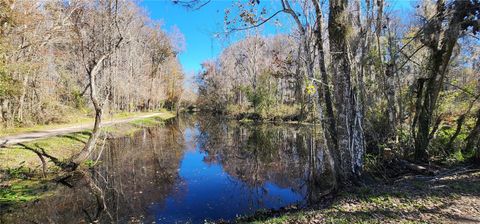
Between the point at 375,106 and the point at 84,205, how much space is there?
11.6 metres

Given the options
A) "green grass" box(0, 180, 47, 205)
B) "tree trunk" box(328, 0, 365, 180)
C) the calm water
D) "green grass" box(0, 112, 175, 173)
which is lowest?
the calm water

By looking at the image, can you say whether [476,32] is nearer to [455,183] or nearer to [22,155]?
[455,183]

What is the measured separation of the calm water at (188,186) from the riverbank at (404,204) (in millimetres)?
1977

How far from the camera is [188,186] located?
995 centimetres

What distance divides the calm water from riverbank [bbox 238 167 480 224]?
198cm

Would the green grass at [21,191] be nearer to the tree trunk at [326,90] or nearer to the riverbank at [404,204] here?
the riverbank at [404,204]

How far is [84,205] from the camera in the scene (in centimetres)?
769

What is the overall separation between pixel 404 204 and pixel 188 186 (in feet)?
22.7

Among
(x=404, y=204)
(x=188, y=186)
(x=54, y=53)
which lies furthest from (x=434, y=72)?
(x=54, y=53)

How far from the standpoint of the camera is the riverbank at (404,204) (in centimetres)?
456

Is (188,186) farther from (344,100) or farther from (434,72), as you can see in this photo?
(434,72)

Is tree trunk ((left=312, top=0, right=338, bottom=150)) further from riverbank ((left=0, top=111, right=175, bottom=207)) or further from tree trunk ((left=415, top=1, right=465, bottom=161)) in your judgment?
riverbank ((left=0, top=111, right=175, bottom=207))

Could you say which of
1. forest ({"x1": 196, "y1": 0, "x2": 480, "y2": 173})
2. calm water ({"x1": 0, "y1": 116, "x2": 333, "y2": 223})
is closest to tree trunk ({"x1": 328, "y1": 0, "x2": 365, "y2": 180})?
forest ({"x1": 196, "y1": 0, "x2": 480, "y2": 173})

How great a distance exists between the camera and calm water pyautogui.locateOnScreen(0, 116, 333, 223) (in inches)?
286
